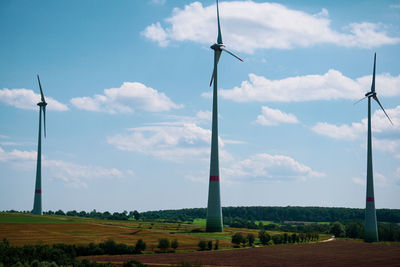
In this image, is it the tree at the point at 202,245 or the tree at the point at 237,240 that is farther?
the tree at the point at 237,240

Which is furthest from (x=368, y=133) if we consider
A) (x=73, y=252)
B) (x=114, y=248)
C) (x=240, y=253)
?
(x=73, y=252)

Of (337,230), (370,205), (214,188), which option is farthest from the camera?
(337,230)

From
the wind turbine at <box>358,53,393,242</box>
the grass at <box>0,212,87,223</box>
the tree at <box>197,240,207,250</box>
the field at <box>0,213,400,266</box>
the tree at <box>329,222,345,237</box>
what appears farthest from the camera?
the tree at <box>329,222,345,237</box>

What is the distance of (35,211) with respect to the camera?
17588 centimetres

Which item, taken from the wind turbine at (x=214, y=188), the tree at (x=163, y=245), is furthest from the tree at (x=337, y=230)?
the tree at (x=163, y=245)

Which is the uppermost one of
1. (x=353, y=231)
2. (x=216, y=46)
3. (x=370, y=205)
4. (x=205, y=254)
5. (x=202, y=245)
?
(x=216, y=46)

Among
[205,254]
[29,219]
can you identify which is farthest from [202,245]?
[29,219]

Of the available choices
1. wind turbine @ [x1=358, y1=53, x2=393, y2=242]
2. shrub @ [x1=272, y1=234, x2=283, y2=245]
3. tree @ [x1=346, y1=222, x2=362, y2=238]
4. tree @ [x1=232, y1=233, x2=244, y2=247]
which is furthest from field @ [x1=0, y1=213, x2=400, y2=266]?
tree @ [x1=346, y1=222, x2=362, y2=238]

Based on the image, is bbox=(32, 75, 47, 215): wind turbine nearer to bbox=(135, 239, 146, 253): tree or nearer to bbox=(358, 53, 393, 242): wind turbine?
bbox=(135, 239, 146, 253): tree

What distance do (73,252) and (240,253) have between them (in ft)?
101

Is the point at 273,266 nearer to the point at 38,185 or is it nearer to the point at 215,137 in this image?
the point at 215,137

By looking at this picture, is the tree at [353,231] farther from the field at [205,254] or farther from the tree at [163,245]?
the tree at [163,245]

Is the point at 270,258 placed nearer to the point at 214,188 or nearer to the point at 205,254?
the point at 205,254

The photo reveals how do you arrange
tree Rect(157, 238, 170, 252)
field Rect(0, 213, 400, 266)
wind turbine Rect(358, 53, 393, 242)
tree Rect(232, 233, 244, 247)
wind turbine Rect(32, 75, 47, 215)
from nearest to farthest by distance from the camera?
field Rect(0, 213, 400, 266), tree Rect(157, 238, 170, 252), tree Rect(232, 233, 244, 247), wind turbine Rect(358, 53, 393, 242), wind turbine Rect(32, 75, 47, 215)
